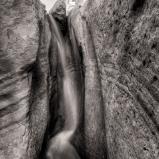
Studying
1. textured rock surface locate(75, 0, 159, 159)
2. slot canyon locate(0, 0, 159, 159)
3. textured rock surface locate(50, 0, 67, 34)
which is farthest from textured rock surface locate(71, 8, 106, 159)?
textured rock surface locate(50, 0, 67, 34)

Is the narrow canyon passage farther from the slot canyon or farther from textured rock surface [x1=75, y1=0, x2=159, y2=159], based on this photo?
textured rock surface [x1=75, y1=0, x2=159, y2=159]

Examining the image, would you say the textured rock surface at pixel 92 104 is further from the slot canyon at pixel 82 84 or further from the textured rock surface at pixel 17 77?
the textured rock surface at pixel 17 77

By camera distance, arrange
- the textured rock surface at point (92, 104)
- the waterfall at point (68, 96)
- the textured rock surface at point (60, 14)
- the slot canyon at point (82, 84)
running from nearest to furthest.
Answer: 1. the slot canyon at point (82, 84)
2. the textured rock surface at point (92, 104)
3. the waterfall at point (68, 96)
4. the textured rock surface at point (60, 14)

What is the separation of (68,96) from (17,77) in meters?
2.16

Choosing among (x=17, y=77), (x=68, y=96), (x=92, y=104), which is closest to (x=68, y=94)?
(x=68, y=96)

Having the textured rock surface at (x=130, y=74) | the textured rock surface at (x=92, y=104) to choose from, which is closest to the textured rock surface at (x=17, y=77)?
the textured rock surface at (x=92, y=104)

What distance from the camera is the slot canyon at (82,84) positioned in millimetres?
2316

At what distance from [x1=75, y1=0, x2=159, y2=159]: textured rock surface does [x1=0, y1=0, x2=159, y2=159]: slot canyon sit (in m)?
0.01

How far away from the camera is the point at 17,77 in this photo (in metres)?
3.53

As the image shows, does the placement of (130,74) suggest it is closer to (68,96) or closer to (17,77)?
(17,77)

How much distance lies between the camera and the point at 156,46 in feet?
6.73

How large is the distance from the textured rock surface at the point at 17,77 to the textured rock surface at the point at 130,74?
1.75m

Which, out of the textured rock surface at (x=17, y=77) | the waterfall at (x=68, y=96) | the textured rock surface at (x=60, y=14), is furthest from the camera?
the textured rock surface at (x=60, y=14)

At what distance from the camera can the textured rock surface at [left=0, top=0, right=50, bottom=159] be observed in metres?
3.41
